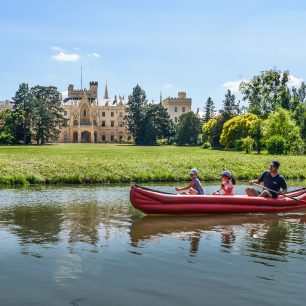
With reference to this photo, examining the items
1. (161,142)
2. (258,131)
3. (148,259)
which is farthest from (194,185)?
(161,142)

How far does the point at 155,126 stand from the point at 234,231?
8160cm

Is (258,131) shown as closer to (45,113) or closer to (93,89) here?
(45,113)

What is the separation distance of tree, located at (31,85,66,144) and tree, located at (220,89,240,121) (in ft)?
103

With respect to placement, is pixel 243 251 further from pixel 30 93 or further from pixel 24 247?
pixel 30 93

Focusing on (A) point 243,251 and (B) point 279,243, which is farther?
(B) point 279,243

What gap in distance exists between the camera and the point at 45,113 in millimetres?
88250

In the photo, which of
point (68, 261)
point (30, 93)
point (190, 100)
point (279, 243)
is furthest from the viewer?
point (190, 100)

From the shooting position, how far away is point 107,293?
7379 millimetres

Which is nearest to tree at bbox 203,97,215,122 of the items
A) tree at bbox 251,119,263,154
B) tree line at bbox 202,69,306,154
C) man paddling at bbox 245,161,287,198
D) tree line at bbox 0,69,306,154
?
tree line at bbox 0,69,306,154

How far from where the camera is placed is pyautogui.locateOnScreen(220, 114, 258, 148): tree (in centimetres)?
6844

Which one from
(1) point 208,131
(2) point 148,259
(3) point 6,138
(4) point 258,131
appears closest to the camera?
(2) point 148,259

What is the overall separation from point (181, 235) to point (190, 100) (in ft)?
424

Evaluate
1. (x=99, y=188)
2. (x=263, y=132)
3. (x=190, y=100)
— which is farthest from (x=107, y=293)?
(x=190, y=100)

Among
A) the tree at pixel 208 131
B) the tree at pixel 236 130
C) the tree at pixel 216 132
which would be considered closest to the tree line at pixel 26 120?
the tree at pixel 208 131
